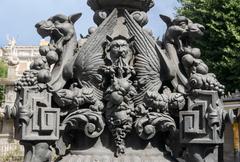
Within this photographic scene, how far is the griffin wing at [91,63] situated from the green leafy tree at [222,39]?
14255 millimetres

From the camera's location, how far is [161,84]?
4.42 m

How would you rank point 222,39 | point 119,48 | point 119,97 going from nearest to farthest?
1. point 119,97
2. point 119,48
3. point 222,39

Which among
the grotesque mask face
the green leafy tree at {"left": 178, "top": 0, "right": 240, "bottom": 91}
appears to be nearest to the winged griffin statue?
the grotesque mask face

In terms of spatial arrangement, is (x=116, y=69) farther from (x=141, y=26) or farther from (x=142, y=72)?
(x=141, y=26)

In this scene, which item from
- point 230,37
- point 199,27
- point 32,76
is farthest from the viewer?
point 230,37

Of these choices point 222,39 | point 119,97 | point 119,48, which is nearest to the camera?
point 119,97

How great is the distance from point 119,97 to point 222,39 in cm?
1562

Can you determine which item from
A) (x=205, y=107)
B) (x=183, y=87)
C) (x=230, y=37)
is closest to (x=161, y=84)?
(x=183, y=87)

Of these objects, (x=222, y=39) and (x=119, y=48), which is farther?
(x=222, y=39)

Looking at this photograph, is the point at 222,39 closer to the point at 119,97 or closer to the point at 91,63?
the point at 91,63

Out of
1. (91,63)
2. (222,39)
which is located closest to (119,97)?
(91,63)

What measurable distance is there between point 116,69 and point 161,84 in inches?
18.0

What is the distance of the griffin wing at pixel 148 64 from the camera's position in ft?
14.2

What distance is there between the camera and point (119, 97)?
4.18 m
